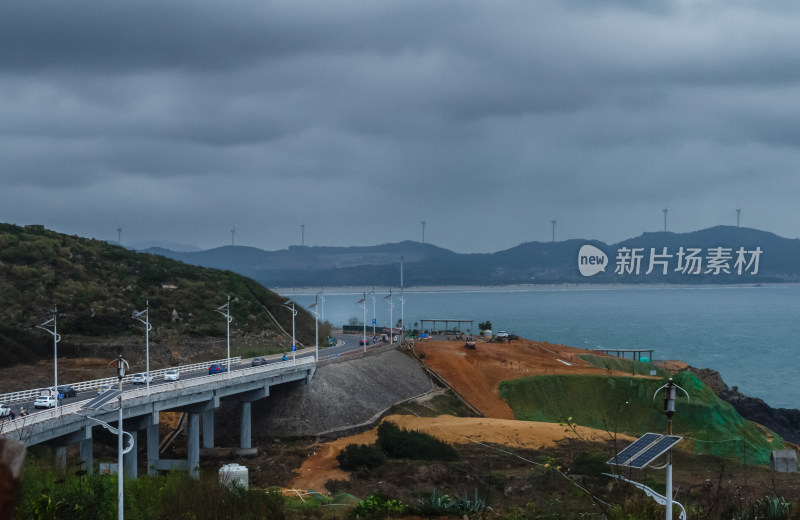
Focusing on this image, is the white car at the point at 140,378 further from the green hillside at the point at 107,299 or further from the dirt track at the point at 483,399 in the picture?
the green hillside at the point at 107,299

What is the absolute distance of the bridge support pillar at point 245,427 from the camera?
61.5 meters

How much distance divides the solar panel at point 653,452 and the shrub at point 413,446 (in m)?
40.5

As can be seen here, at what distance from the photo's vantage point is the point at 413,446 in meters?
57.4

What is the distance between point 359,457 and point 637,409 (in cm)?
2996

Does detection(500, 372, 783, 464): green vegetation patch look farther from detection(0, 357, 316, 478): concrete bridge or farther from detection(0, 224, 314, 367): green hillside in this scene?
detection(0, 224, 314, 367): green hillside

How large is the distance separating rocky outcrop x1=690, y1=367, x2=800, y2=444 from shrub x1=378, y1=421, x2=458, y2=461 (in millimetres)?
50269

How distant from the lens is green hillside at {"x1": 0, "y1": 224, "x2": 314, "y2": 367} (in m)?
97.2

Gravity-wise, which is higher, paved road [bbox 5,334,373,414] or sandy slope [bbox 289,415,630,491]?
paved road [bbox 5,334,373,414]

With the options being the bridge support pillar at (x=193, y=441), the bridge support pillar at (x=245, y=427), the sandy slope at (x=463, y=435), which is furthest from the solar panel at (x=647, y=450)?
the bridge support pillar at (x=245, y=427)

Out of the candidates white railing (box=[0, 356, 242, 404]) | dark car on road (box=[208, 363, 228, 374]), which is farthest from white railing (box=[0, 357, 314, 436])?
dark car on road (box=[208, 363, 228, 374])

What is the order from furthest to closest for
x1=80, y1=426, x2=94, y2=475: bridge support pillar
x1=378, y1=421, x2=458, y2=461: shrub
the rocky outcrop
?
the rocky outcrop, x1=378, y1=421, x2=458, y2=461: shrub, x1=80, y1=426, x2=94, y2=475: bridge support pillar

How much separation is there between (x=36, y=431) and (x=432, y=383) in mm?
47660

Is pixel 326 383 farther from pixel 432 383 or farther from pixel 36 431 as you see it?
pixel 36 431

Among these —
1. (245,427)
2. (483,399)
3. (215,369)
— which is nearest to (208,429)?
(245,427)
